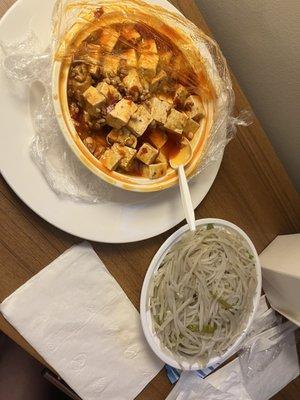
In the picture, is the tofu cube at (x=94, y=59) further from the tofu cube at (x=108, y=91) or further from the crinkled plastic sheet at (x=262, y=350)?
the crinkled plastic sheet at (x=262, y=350)

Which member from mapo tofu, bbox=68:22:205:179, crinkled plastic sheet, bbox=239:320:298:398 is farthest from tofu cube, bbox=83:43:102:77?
crinkled plastic sheet, bbox=239:320:298:398

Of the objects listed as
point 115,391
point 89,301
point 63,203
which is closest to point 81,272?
point 89,301

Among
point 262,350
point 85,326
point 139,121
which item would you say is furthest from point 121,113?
point 262,350

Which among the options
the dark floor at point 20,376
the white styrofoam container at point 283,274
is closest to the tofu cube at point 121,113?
the white styrofoam container at point 283,274

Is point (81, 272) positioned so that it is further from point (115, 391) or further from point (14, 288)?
point (115, 391)

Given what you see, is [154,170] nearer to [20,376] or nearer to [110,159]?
[110,159]

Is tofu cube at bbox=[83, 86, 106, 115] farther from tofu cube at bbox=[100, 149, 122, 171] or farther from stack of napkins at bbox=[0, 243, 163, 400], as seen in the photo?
stack of napkins at bbox=[0, 243, 163, 400]
